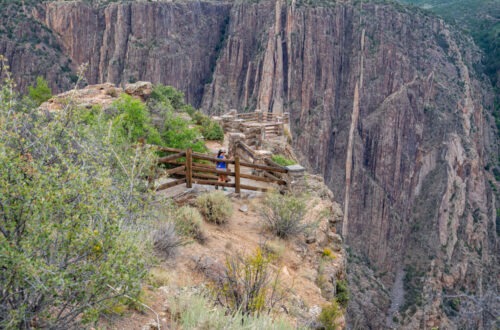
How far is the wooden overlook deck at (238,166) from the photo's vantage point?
10719 mm

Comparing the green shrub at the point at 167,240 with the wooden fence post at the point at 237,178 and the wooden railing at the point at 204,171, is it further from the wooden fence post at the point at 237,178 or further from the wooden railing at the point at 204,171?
the wooden fence post at the point at 237,178

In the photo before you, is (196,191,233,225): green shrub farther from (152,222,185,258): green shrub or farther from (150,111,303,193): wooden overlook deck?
(152,222,185,258): green shrub

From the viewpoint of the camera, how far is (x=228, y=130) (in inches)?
850

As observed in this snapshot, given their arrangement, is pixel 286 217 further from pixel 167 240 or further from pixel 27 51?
pixel 27 51

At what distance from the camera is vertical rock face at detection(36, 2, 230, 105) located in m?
58.3

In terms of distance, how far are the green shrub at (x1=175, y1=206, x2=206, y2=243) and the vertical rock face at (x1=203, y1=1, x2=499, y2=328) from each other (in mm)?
44474

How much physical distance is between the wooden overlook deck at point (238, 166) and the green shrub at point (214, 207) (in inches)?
33.6

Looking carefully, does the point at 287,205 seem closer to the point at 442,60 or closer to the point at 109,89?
the point at 109,89

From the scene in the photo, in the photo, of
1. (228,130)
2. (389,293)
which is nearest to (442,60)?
(389,293)

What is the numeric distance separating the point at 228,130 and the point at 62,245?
1746cm

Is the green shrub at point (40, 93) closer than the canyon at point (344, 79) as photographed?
Yes

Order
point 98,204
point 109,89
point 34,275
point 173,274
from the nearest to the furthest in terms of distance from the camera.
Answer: point 34,275 < point 98,204 < point 173,274 < point 109,89

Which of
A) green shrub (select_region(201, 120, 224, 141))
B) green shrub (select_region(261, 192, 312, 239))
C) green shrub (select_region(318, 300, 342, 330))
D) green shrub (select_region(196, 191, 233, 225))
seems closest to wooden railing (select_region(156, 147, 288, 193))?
green shrub (select_region(196, 191, 233, 225))

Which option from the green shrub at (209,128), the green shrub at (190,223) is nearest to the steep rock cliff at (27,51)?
the green shrub at (209,128)
